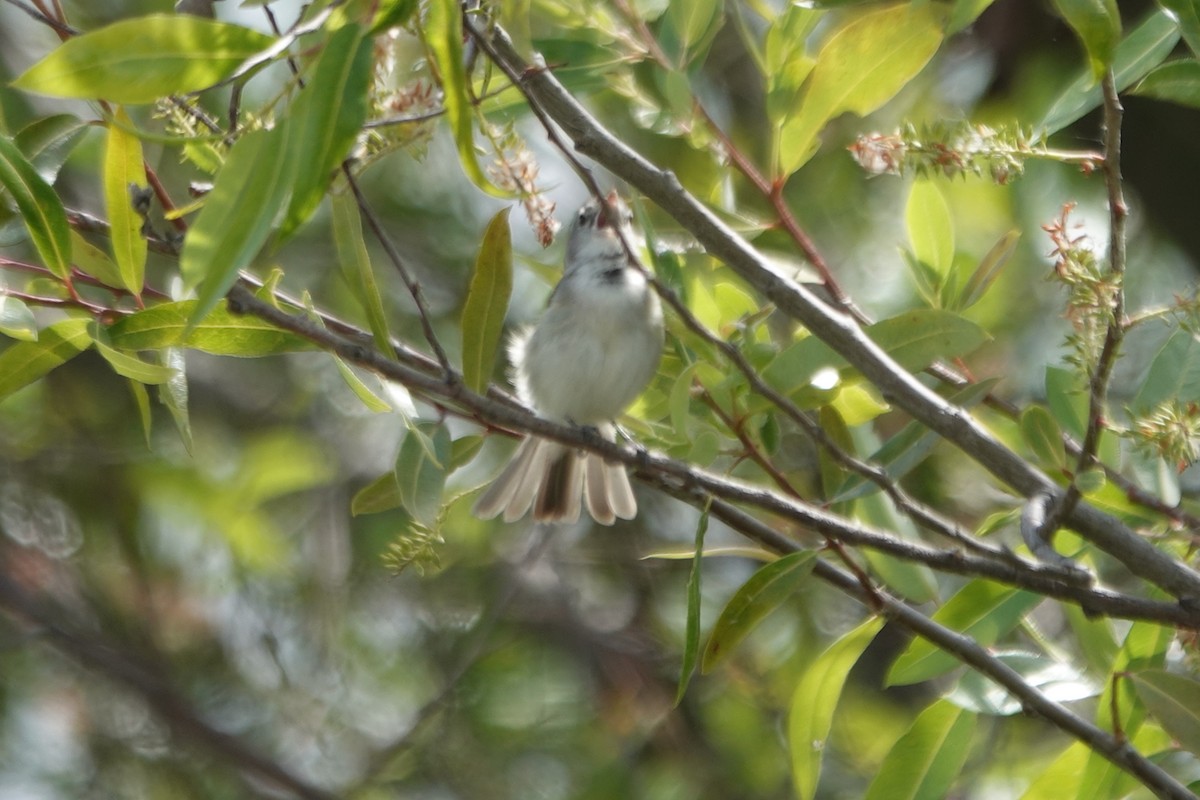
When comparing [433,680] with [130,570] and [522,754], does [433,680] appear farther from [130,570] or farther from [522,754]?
[130,570]

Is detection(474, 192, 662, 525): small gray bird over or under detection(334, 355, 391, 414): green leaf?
under

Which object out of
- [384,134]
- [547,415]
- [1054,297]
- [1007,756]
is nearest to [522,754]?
[547,415]

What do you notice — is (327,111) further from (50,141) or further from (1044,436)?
(1044,436)

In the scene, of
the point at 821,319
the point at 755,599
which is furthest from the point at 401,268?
the point at 755,599

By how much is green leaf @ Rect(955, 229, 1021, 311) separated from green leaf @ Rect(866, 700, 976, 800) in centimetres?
66

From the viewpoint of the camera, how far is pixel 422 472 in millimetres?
1831

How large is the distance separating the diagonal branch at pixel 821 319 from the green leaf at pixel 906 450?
0.14 feet

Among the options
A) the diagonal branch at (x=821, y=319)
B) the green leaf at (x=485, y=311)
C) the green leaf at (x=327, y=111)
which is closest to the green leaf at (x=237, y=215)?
the green leaf at (x=327, y=111)

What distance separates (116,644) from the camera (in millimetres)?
4418

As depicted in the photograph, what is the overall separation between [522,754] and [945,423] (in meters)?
2.77

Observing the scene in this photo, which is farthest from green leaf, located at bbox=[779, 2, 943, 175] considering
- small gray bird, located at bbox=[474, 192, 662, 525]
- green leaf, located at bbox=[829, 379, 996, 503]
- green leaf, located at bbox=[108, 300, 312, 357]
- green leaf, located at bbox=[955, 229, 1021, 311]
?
small gray bird, located at bbox=[474, 192, 662, 525]

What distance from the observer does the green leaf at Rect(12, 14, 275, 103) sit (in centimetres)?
114

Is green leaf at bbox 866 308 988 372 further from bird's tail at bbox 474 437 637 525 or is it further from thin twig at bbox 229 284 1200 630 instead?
bird's tail at bbox 474 437 637 525

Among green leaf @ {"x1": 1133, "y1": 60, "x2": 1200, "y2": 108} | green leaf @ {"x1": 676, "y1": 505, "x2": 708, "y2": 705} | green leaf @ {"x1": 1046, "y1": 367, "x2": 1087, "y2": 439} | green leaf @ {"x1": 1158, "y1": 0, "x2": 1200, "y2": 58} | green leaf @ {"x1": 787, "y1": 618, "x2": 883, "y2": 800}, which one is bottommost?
green leaf @ {"x1": 787, "y1": 618, "x2": 883, "y2": 800}
